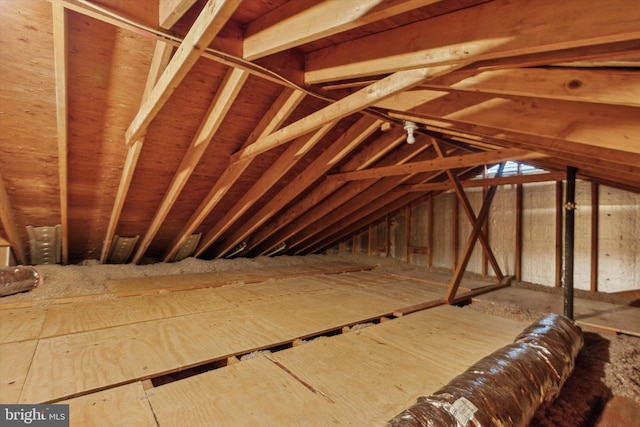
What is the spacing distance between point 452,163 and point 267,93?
2002mm

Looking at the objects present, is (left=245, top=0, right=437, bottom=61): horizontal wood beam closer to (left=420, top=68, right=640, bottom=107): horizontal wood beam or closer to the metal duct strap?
(left=420, top=68, right=640, bottom=107): horizontal wood beam

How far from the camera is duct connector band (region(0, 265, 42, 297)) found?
A: 9.68 feet

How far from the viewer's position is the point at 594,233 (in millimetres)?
4195

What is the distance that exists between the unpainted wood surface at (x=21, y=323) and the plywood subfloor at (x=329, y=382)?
139 cm

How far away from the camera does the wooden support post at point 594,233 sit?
418cm

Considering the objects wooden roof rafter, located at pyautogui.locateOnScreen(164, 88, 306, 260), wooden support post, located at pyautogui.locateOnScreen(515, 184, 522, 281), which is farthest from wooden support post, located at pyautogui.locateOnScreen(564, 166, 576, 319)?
wooden roof rafter, located at pyautogui.locateOnScreen(164, 88, 306, 260)

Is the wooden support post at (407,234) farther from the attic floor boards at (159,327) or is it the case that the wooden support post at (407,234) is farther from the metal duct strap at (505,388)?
the metal duct strap at (505,388)

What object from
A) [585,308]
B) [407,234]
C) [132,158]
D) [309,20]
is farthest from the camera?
[407,234]

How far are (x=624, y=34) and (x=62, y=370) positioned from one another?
2.85 metres

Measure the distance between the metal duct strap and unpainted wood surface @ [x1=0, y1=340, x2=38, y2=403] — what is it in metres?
1.86

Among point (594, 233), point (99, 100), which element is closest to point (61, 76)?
point (99, 100)

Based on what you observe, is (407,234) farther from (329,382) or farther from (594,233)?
(329,382)

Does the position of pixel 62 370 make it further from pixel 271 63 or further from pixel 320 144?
pixel 320 144

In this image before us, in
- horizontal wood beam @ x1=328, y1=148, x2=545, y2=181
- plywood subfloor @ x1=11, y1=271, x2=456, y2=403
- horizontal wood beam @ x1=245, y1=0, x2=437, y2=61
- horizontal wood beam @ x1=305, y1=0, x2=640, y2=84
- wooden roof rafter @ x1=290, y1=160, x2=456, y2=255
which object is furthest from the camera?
wooden roof rafter @ x1=290, y1=160, x2=456, y2=255
